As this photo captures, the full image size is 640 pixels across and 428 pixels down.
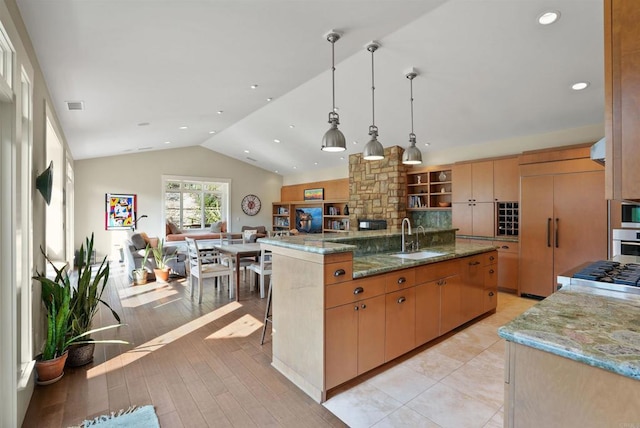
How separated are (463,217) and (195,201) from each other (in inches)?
313

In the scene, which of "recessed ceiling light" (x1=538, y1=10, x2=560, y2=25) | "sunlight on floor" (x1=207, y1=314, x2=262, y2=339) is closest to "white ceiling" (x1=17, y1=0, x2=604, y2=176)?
"recessed ceiling light" (x1=538, y1=10, x2=560, y2=25)

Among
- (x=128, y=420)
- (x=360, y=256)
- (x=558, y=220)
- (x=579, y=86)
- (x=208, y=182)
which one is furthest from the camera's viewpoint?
(x=208, y=182)

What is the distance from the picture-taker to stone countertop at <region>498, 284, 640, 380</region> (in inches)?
35.5

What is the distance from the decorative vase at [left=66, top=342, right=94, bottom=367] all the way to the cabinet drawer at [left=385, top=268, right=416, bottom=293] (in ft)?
8.82

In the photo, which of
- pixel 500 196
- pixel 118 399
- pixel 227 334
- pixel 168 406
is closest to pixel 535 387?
pixel 168 406

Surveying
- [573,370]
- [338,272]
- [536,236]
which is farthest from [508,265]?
[573,370]

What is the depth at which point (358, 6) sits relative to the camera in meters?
2.55

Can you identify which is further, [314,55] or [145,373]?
[314,55]

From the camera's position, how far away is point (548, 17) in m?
2.69

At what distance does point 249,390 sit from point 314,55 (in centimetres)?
338

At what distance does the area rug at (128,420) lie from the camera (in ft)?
6.30

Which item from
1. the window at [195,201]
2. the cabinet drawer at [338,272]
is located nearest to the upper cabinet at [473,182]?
the cabinet drawer at [338,272]

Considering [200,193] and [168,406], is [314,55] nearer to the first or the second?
[168,406]

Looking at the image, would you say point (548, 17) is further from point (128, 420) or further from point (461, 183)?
point (128, 420)
